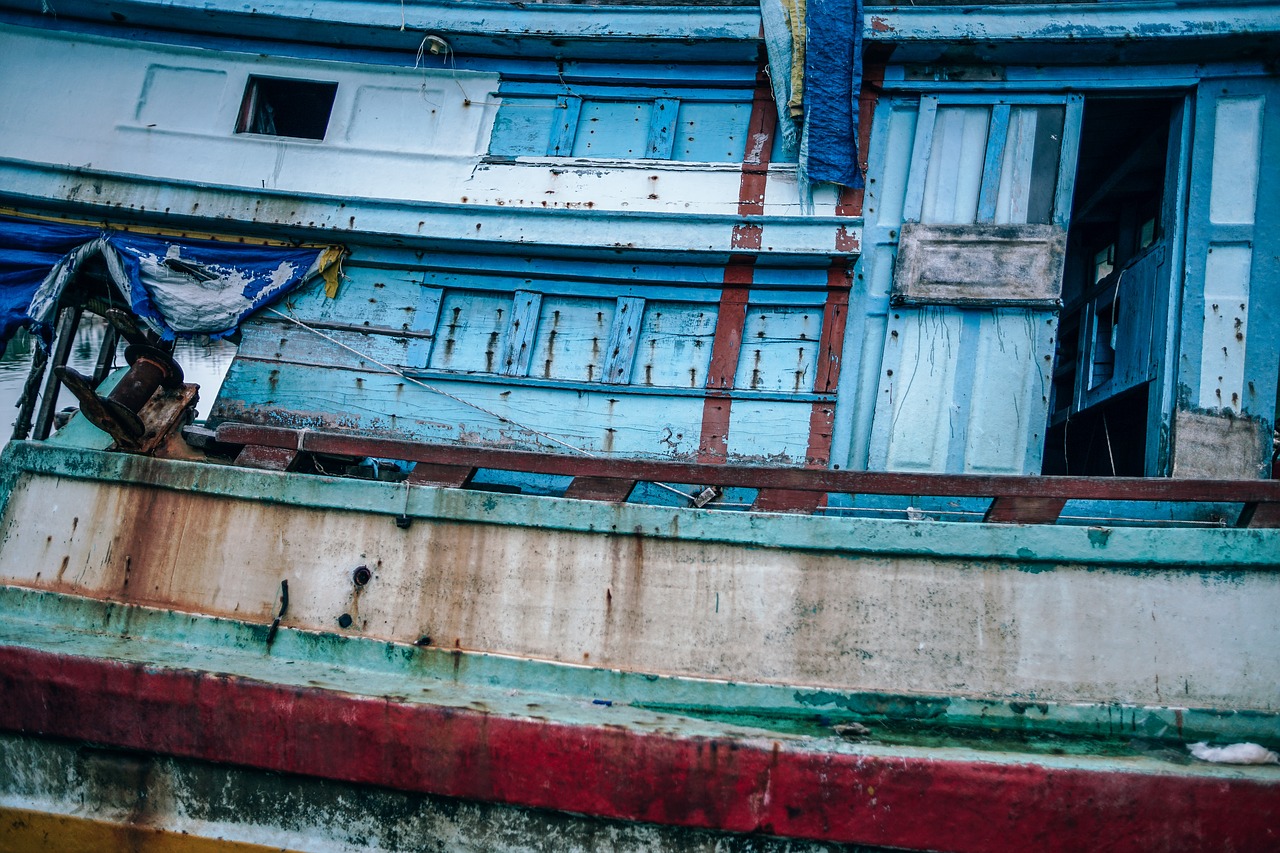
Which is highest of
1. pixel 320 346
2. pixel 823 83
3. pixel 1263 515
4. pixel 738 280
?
pixel 823 83

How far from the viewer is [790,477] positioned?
3.14m

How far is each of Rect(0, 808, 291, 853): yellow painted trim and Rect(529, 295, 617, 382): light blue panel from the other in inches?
104

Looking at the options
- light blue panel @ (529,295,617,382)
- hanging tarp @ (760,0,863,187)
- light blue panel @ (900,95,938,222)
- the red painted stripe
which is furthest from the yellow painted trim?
light blue panel @ (900,95,938,222)

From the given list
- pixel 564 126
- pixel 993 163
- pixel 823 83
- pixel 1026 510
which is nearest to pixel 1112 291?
pixel 993 163

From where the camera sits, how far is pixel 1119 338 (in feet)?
16.2

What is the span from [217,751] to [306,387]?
224 cm

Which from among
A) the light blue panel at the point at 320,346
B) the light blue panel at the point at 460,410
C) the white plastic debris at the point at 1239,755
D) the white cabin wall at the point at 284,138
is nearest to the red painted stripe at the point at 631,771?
the white plastic debris at the point at 1239,755

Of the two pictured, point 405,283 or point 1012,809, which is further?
point 405,283

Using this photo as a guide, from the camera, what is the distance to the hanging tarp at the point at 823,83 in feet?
14.4

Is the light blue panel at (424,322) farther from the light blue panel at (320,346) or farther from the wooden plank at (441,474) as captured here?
the wooden plank at (441,474)

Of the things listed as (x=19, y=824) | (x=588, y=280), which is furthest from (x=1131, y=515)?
(x=19, y=824)

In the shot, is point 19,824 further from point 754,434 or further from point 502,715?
point 754,434

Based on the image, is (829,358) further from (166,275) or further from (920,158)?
(166,275)

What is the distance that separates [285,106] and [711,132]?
3477mm
